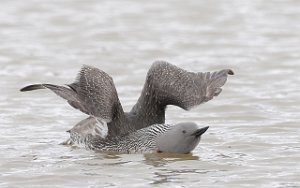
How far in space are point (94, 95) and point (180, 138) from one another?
1.09 metres

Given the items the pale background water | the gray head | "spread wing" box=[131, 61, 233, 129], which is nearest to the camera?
the pale background water

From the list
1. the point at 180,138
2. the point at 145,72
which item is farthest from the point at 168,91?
the point at 145,72

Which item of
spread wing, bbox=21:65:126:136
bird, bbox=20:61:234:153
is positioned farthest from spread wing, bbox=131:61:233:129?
spread wing, bbox=21:65:126:136

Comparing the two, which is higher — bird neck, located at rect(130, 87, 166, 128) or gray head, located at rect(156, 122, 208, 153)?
bird neck, located at rect(130, 87, 166, 128)

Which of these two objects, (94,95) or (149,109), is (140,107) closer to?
(149,109)

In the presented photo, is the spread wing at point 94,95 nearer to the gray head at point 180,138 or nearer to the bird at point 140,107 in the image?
the bird at point 140,107

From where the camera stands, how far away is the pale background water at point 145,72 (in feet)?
38.7

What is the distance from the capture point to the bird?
40.4ft

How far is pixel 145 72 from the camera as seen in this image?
688 inches

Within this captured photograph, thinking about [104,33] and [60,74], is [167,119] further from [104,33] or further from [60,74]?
[104,33]

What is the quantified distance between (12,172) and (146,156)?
1627mm

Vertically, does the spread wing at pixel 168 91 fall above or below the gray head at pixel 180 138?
above

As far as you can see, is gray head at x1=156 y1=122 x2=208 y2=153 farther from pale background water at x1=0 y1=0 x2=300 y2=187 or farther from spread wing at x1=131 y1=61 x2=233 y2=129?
spread wing at x1=131 y1=61 x2=233 y2=129

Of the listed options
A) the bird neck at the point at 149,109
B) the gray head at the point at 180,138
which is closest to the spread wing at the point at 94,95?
the bird neck at the point at 149,109
